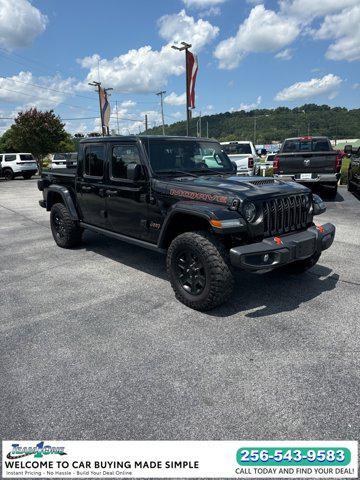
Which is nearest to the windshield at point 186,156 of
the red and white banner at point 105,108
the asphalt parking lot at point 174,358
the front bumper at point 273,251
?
the asphalt parking lot at point 174,358

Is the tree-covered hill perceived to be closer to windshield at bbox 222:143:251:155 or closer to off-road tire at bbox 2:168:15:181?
off-road tire at bbox 2:168:15:181

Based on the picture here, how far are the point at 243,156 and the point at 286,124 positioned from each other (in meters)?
109

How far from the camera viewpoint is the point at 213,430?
2180 mm

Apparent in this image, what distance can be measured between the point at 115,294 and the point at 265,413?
2471mm

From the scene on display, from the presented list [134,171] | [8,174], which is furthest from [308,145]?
[8,174]

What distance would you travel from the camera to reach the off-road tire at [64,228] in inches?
242

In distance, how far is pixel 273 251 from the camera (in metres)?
3.41

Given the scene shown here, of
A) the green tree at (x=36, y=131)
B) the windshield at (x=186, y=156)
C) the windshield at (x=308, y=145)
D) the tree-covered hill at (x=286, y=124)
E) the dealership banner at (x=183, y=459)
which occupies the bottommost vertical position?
the dealership banner at (x=183, y=459)

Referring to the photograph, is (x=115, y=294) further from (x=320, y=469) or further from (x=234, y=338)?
(x=320, y=469)

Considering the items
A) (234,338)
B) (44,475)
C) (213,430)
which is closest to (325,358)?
(234,338)

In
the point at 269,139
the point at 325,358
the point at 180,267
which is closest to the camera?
the point at 325,358

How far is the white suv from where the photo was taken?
24.6m

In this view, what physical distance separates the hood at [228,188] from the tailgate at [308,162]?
6568mm

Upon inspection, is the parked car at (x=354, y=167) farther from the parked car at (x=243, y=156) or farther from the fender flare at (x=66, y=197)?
the fender flare at (x=66, y=197)
